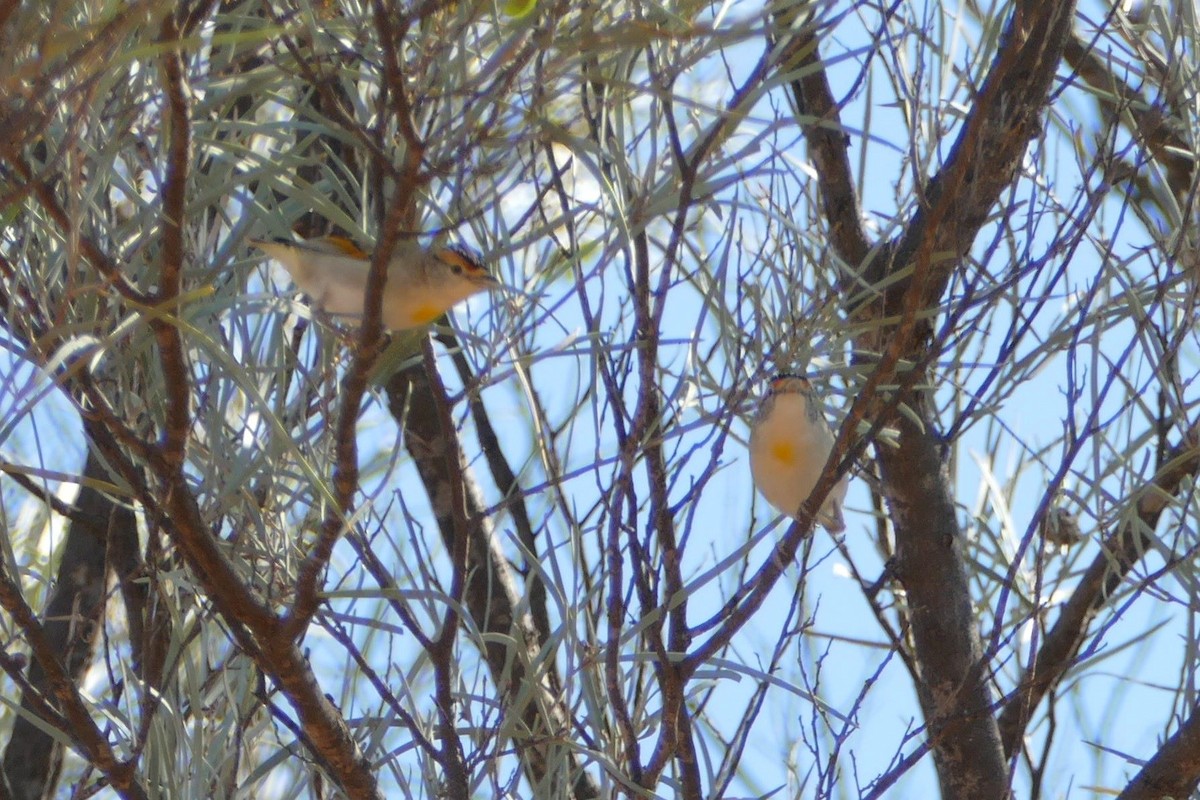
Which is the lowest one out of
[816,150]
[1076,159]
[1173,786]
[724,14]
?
[1173,786]

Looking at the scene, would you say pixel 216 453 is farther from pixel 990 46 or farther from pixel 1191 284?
pixel 1191 284

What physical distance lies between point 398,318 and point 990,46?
40.6 inches

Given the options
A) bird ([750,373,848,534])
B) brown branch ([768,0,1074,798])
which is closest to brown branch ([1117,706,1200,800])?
brown branch ([768,0,1074,798])

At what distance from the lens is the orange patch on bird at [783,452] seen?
318 cm

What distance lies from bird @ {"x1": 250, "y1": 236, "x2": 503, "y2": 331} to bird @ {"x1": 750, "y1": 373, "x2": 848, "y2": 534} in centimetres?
101

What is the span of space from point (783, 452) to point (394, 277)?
3.99ft

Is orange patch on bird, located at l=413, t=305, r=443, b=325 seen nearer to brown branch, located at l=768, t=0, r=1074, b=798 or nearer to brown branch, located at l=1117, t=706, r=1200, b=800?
brown branch, located at l=768, t=0, r=1074, b=798

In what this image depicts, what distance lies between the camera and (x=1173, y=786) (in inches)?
92.9

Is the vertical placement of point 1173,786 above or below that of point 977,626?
below

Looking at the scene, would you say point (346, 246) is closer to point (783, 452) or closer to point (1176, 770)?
point (783, 452)

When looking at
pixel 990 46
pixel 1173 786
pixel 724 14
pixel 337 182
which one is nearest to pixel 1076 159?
pixel 990 46

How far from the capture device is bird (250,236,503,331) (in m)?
2.21

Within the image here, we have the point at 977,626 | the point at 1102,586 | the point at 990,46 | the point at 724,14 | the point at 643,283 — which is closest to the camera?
the point at 724,14

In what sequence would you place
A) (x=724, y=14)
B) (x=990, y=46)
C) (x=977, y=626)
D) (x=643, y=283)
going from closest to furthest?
(x=724, y=14) < (x=643, y=283) < (x=990, y=46) < (x=977, y=626)
